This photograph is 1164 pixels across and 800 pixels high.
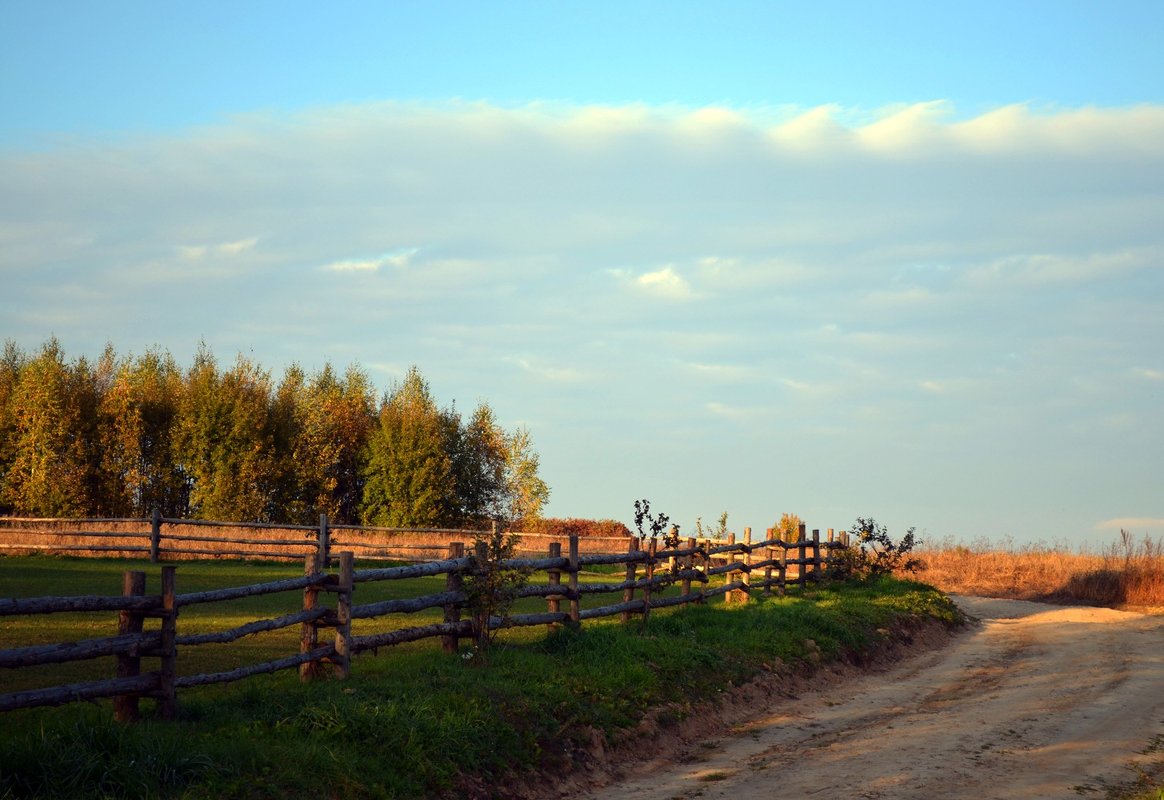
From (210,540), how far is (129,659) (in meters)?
25.8

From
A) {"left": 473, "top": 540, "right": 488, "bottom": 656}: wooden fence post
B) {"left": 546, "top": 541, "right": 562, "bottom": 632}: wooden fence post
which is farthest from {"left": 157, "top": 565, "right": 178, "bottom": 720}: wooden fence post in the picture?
{"left": 546, "top": 541, "right": 562, "bottom": 632}: wooden fence post

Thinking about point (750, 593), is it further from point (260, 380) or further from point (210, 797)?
point (260, 380)

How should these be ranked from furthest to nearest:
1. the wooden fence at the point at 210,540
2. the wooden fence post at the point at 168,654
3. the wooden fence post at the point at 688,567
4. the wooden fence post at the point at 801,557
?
the wooden fence at the point at 210,540
the wooden fence post at the point at 801,557
the wooden fence post at the point at 688,567
the wooden fence post at the point at 168,654

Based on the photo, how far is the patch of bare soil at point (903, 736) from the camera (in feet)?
30.4

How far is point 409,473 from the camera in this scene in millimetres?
53500

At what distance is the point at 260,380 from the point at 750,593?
35.8 metres

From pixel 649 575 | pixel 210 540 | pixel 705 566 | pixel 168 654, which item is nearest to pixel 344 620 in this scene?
pixel 168 654

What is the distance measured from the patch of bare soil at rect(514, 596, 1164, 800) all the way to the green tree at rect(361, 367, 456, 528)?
3759 centimetres

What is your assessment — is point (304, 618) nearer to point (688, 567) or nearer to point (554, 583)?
point (554, 583)

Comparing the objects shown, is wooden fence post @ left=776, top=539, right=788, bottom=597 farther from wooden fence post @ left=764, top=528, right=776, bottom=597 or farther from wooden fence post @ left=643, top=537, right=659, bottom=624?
wooden fence post @ left=643, top=537, right=659, bottom=624

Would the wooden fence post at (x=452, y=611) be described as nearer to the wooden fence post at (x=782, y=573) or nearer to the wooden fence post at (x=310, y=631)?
the wooden fence post at (x=310, y=631)

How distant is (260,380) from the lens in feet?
169

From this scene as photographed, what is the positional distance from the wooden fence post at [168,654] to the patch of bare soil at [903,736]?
10.2 feet

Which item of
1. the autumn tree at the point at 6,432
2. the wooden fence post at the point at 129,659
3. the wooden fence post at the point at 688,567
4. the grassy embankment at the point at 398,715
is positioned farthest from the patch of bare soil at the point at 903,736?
the autumn tree at the point at 6,432
